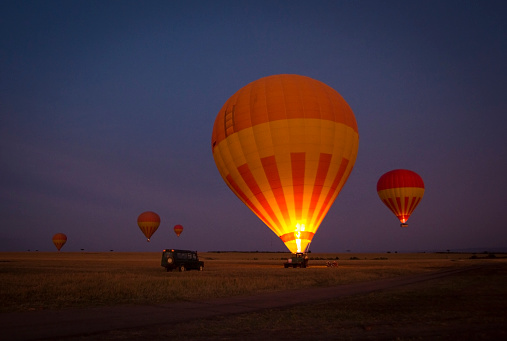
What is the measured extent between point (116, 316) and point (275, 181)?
23.6m

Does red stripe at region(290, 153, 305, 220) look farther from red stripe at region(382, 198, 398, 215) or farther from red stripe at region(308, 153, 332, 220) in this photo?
red stripe at region(382, 198, 398, 215)

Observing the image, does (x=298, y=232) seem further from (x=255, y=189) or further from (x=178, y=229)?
(x=178, y=229)

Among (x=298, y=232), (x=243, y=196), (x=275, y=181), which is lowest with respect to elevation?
(x=298, y=232)

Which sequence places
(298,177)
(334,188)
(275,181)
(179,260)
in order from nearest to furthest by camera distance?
(298,177) → (275,181) → (179,260) → (334,188)

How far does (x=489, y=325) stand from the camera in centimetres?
→ 912

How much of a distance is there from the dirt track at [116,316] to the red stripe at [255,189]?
1940 centimetres

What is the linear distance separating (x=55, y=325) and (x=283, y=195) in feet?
82.6

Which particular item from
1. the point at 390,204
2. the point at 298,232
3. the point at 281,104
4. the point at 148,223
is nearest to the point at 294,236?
the point at 298,232

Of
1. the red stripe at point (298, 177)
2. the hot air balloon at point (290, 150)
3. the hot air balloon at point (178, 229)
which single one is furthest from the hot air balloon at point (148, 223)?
the red stripe at point (298, 177)

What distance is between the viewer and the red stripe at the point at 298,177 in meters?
33.1

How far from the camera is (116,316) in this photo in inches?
434

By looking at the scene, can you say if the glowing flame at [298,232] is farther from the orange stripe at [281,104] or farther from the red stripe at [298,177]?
the orange stripe at [281,104]

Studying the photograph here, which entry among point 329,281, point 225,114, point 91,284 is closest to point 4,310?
point 91,284

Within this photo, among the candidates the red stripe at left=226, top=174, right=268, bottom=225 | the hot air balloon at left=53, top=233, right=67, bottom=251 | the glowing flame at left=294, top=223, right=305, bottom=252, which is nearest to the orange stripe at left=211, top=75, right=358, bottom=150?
the red stripe at left=226, top=174, right=268, bottom=225
